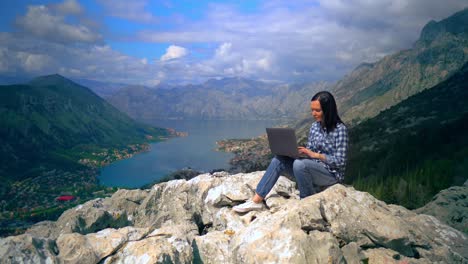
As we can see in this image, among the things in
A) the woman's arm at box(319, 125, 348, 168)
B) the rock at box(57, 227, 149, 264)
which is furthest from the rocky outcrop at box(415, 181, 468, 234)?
the rock at box(57, 227, 149, 264)

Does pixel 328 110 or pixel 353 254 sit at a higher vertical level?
pixel 328 110

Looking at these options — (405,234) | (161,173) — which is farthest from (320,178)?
(161,173)

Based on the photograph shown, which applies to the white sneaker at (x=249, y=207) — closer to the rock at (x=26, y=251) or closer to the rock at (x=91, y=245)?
the rock at (x=91, y=245)

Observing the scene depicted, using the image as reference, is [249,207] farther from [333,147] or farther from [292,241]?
[333,147]

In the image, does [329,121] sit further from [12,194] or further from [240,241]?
[12,194]

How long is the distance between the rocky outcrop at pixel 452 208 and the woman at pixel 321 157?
4.47 metres

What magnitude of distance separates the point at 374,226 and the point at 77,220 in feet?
33.4

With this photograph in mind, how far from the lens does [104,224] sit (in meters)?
11.9

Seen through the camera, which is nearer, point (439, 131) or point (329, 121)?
point (329, 121)

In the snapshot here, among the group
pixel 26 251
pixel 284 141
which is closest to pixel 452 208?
pixel 284 141

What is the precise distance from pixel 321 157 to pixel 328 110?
4.01ft

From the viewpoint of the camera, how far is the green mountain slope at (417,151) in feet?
50.9

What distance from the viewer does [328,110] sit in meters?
8.04

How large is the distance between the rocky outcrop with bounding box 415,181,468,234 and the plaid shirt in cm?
444
